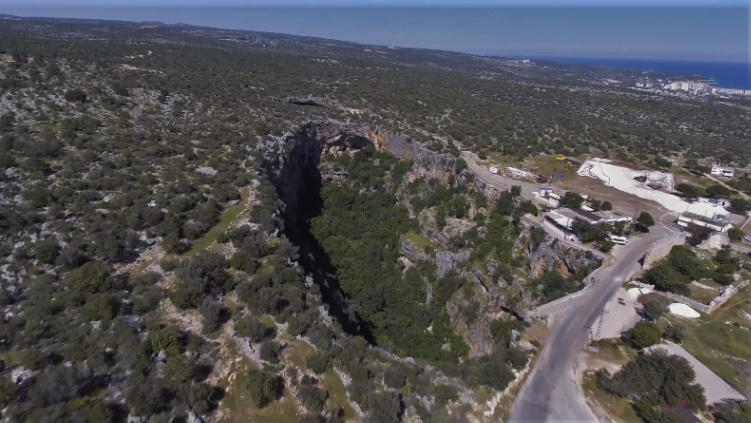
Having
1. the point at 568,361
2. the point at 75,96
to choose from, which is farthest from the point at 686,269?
the point at 75,96

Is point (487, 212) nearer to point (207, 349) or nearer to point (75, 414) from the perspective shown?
point (207, 349)

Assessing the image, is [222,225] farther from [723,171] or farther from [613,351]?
[723,171]

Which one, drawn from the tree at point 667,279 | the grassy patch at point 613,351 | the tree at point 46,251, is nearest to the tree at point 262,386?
the tree at point 46,251

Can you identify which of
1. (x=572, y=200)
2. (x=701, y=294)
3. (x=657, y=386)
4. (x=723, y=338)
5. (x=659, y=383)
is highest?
(x=572, y=200)

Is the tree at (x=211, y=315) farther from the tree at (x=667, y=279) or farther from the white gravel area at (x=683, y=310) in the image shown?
the tree at (x=667, y=279)

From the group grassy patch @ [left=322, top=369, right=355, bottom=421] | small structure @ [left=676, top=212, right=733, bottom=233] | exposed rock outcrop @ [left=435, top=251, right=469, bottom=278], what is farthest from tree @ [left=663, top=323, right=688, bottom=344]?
grassy patch @ [left=322, top=369, right=355, bottom=421]

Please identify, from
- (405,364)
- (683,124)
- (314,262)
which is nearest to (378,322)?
(314,262)

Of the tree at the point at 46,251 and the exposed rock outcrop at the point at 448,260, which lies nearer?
the tree at the point at 46,251
